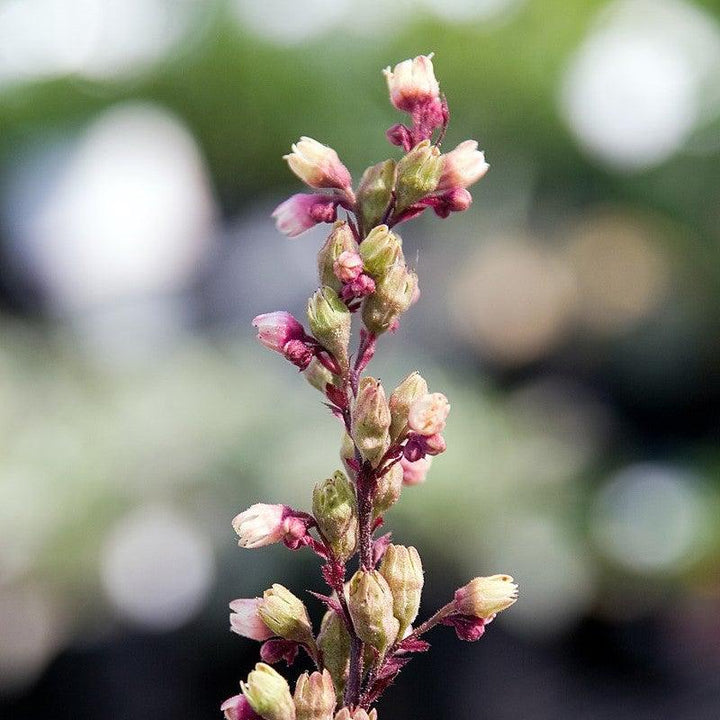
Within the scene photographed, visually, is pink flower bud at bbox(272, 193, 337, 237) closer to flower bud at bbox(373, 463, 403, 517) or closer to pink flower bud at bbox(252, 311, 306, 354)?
pink flower bud at bbox(252, 311, 306, 354)

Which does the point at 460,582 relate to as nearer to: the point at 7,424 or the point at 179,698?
the point at 179,698

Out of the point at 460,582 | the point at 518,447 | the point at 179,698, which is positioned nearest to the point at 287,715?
the point at 179,698

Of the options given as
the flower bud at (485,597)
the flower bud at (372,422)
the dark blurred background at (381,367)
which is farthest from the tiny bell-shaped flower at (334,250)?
the dark blurred background at (381,367)

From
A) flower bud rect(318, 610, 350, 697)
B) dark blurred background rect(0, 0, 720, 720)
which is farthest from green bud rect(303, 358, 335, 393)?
dark blurred background rect(0, 0, 720, 720)

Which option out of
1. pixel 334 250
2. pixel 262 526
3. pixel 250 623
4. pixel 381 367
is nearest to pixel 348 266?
pixel 334 250

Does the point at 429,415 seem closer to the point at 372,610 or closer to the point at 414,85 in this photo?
the point at 372,610
